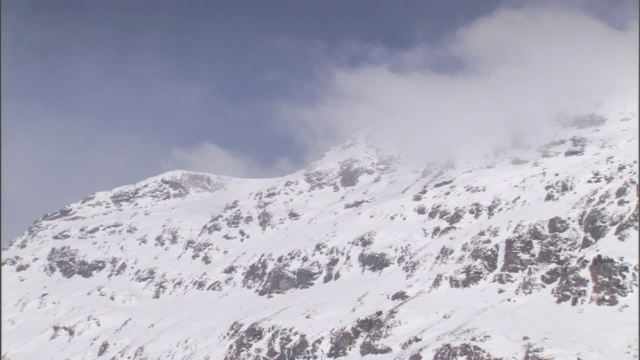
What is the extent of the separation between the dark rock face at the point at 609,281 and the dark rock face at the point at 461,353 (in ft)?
67.0

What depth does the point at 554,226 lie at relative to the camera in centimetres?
11525

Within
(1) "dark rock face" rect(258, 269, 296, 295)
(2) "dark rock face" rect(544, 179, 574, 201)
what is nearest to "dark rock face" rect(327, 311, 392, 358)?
(2) "dark rock face" rect(544, 179, 574, 201)

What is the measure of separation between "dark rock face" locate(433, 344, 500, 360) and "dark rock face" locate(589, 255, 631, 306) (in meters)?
20.4

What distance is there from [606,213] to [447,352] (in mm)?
43337

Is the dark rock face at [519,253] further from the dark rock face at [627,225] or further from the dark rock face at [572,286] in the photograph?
the dark rock face at [627,225]

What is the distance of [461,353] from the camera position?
3359 inches

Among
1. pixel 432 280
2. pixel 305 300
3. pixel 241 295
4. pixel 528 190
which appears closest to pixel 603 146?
pixel 528 190

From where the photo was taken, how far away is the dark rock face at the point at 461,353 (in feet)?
274

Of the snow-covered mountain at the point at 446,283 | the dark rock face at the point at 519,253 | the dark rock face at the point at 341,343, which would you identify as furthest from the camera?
the dark rock face at the point at 519,253

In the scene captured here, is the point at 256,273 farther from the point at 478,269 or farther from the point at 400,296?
the point at 478,269

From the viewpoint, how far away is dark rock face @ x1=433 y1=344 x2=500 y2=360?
274ft

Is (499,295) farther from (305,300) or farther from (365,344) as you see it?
(305,300)

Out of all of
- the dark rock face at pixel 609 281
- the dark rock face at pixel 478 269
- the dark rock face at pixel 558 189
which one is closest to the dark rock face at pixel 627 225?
the dark rock face at pixel 609 281

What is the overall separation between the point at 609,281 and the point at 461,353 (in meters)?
25.6
